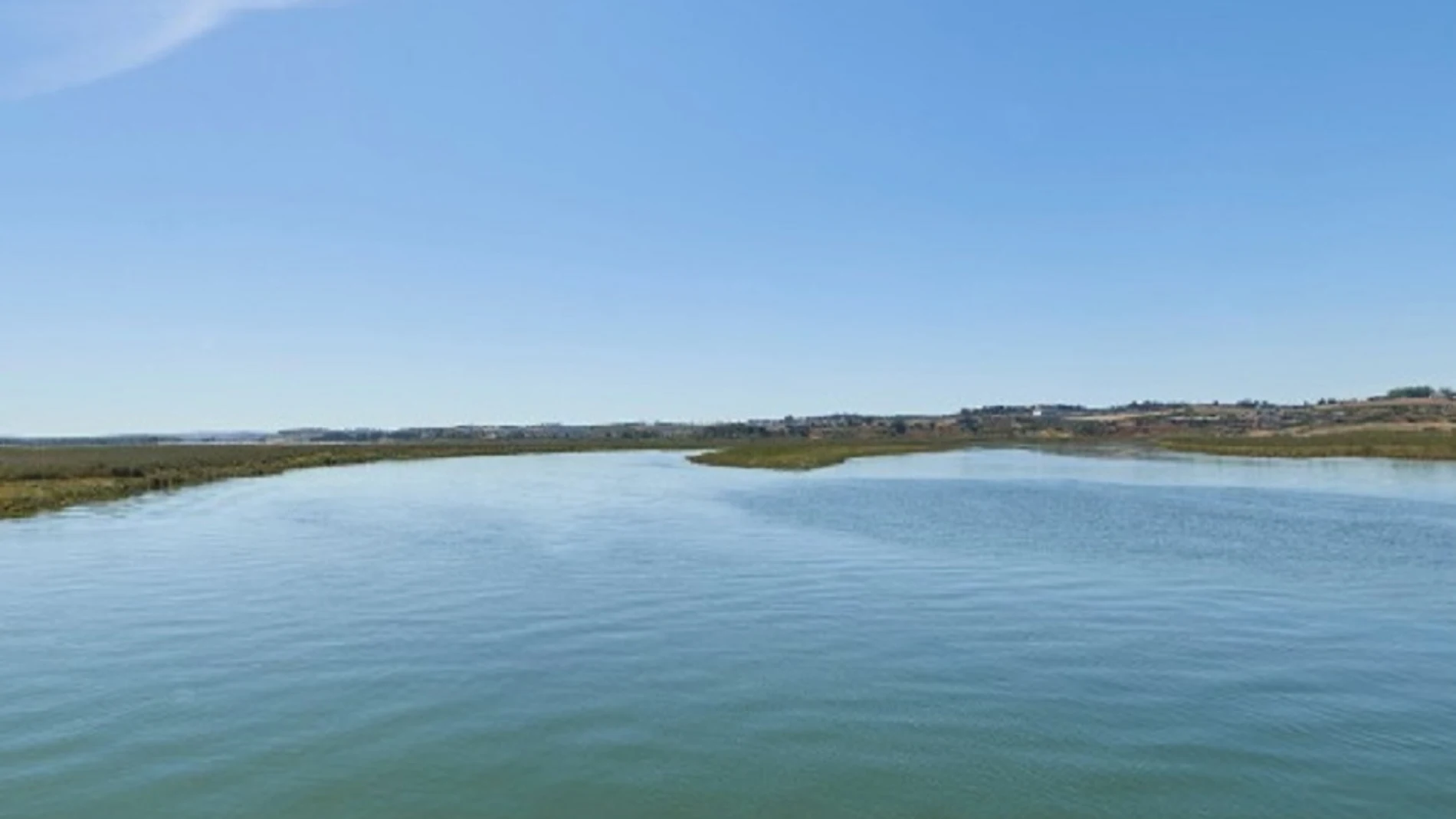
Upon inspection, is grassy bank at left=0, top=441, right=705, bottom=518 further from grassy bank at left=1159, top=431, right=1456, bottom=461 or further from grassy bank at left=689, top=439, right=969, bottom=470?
grassy bank at left=1159, top=431, right=1456, bottom=461

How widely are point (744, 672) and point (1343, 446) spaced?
112204 millimetres

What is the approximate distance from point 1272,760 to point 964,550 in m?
22.1

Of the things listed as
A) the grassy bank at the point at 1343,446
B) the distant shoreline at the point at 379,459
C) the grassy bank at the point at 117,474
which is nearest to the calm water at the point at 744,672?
the grassy bank at the point at 117,474

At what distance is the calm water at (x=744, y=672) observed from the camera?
1454 centimetres

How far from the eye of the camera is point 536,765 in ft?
50.9

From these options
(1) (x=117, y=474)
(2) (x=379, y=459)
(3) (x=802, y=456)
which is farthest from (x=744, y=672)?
(2) (x=379, y=459)

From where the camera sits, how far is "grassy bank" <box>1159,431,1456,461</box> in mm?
96750

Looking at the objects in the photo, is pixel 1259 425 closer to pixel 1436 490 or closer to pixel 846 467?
pixel 846 467

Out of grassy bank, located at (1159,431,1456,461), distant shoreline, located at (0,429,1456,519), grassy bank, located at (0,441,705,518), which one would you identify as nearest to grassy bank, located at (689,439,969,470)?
distant shoreline, located at (0,429,1456,519)

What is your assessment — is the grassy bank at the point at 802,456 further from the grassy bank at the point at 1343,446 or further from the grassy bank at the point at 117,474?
the grassy bank at the point at 117,474

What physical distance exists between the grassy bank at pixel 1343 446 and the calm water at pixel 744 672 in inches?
2516

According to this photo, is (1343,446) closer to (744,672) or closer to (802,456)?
(802,456)

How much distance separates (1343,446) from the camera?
357 feet

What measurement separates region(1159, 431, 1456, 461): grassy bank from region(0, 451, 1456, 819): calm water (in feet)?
210
